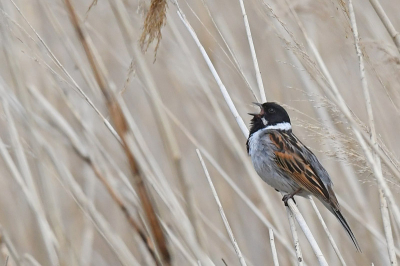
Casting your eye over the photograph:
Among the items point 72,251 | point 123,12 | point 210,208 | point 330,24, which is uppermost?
point 123,12

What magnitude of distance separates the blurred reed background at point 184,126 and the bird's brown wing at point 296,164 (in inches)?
4.9

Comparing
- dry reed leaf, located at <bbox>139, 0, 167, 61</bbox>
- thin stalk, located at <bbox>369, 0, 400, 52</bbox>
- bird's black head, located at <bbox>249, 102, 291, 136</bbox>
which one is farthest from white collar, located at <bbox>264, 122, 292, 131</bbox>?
dry reed leaf, located at <bbox>139, 0, 167, 61</bbox>

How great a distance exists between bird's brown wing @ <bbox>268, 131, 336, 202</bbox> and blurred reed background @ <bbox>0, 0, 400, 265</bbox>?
12cm

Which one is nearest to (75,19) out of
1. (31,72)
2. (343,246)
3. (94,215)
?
(94,215)

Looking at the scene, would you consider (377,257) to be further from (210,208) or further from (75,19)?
(75,19)

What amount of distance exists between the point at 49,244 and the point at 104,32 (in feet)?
5.27

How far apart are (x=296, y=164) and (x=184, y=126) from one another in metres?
0.93

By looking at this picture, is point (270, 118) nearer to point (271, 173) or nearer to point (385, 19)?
point (271, 173)

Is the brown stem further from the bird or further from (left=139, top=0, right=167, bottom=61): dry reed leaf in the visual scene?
the bird

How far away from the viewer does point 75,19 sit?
1303mm

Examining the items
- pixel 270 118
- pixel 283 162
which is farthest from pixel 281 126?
pixel 283 162

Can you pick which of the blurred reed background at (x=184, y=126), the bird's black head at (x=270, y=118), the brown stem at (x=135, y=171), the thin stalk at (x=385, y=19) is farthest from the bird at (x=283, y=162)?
the brown stem at (x=135, y=171)

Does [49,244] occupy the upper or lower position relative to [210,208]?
upper

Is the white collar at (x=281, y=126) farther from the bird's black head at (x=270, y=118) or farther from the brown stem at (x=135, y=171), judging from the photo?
the brown stem at (x=135, y=171)
